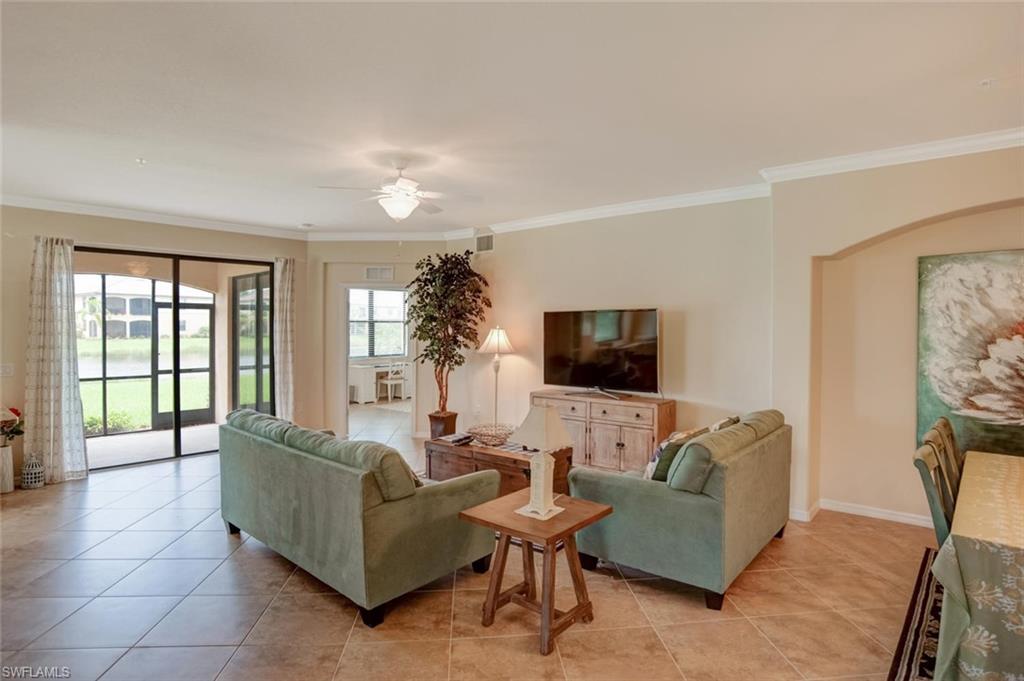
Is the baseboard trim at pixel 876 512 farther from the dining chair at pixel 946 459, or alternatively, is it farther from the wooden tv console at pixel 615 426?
the wooden tv console at pixel 615 426

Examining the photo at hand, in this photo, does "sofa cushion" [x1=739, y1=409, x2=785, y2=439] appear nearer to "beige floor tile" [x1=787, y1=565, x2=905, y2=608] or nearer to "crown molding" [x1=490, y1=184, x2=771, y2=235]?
"beige floor tile" [x1=787, y1=565, x2=905, y2=608]

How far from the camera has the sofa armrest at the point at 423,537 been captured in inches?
104

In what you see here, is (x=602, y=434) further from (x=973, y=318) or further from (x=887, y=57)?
(x=887, y=57)

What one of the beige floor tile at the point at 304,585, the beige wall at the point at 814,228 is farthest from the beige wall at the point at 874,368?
the beige floor tile at the point at 304,585

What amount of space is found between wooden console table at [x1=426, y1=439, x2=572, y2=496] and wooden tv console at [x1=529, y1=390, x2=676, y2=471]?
1.69 ft

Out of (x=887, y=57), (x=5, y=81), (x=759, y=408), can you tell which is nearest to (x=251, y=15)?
(x=5, y=81)

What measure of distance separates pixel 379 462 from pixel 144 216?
4.96m

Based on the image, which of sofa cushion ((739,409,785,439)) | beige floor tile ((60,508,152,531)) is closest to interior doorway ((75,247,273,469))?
beige floor tile ((60,508,152,531))

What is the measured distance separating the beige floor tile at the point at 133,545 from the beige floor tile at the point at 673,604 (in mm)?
3154

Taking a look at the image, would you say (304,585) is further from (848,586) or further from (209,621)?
(848,586)

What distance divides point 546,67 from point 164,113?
2.25 metres

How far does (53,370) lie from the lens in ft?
16.8

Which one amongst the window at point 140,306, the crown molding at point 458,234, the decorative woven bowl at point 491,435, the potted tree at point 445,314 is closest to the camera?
the decorative woven bowl at point 491,435

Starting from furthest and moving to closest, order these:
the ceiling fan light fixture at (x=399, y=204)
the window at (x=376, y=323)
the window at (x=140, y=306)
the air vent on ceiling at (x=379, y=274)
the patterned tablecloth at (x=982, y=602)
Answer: the window at (x=376, y=323)
the air vent on ceiling at (x=379, y=274)
the window at (x=140, y=306)
the ceiling fan light fixture at (x=399, y=204)
the patterned tablecloth at (x=982, y=602)
